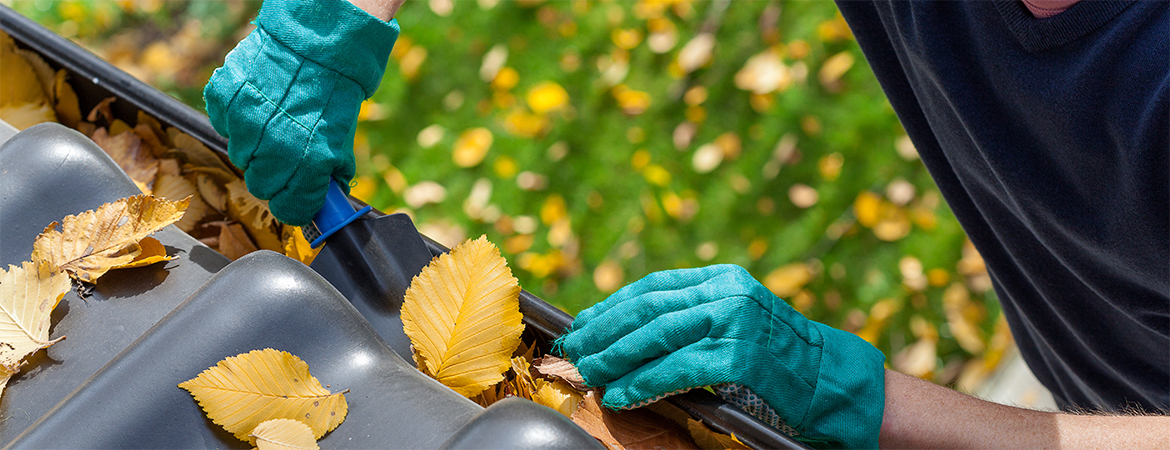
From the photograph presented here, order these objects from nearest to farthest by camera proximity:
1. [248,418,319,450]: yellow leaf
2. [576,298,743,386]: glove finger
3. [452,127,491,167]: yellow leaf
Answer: [248,418,319,450]: yellow leaf < [576,298,743,386]: glove finger < [452,127,491,167]: yellow leaf

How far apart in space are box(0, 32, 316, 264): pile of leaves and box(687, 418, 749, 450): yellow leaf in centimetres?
60

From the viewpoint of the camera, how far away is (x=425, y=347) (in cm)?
85

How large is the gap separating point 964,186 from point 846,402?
66cm

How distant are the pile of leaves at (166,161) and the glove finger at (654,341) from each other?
473mm

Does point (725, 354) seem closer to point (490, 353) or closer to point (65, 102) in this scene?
point (490, 353)

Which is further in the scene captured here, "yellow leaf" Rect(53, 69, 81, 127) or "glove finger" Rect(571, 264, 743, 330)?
"yellow leaf" Rect(53, 69, 81, 127)

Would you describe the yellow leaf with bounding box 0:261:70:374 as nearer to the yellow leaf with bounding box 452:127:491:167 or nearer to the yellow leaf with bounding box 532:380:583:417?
the yellow leaf with bounding box 532:380:583:417

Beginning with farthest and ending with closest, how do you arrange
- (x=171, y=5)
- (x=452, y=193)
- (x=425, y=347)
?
(x=171, y=5)
(x=452, y=193)
(x=425, y=347)

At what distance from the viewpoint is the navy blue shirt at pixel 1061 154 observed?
3.01 ft

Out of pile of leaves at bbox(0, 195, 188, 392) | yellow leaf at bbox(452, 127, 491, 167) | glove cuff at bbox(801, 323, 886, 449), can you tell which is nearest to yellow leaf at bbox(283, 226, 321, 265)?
pile of leaves at bbox(0, 195, 188, 392)

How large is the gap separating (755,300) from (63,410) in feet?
2.45

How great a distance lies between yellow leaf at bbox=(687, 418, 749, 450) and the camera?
0.74 metres

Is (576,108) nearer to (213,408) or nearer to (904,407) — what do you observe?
(904,407)

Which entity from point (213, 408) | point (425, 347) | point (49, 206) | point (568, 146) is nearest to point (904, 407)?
point (425, 347)
